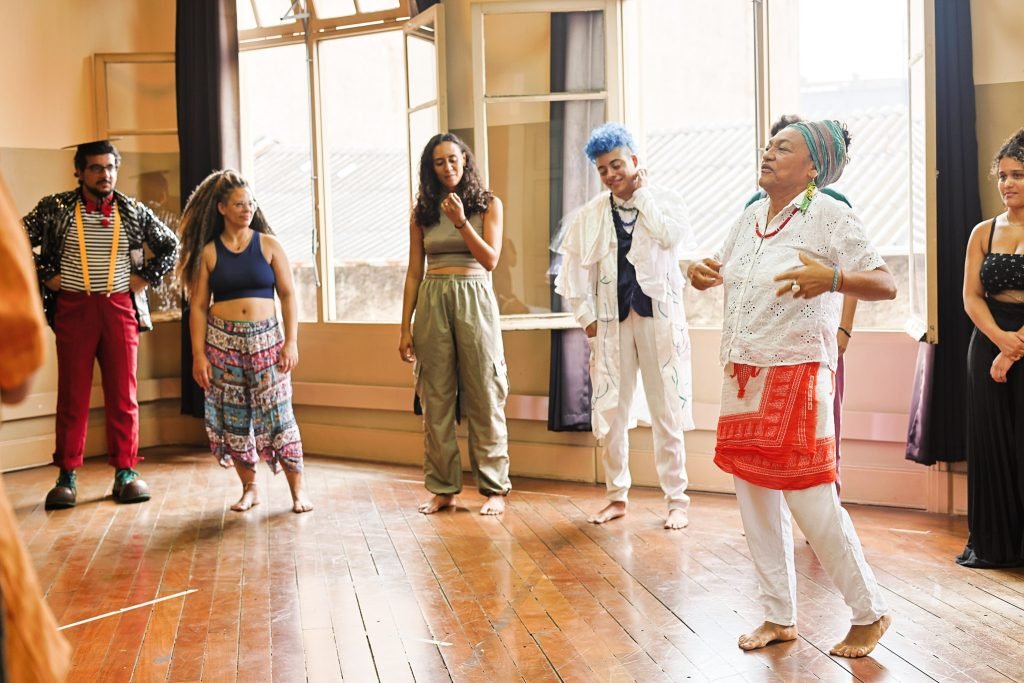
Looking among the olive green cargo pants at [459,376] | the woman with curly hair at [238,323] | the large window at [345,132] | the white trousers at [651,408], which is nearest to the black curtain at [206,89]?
the large window at [345,132]

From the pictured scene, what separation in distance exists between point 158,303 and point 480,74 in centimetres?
289

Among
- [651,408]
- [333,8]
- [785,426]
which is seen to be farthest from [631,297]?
[333,8]

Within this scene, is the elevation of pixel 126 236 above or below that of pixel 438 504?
above

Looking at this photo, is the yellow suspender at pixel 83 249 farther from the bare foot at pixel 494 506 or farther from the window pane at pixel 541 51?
the bare foot at pixel 494 506

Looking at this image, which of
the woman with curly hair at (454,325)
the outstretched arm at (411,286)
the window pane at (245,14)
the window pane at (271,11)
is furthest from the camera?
the window pane at (245,14)

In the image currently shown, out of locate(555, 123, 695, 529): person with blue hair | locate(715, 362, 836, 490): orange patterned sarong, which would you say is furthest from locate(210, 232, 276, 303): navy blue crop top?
locate(715, 362, 836, 490): orange patterned sarong

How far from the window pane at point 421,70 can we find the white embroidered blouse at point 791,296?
3.15 m

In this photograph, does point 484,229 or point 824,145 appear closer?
point 824,145

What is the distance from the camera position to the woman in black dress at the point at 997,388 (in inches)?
146

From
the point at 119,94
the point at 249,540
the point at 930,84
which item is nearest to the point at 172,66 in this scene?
the point at 119,94

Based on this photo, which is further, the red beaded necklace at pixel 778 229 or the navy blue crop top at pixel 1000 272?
the navy blue crop top at pixel 1000 272

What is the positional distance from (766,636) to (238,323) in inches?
108

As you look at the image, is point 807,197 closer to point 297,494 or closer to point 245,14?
point 297,494

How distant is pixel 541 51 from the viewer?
5.25 m
